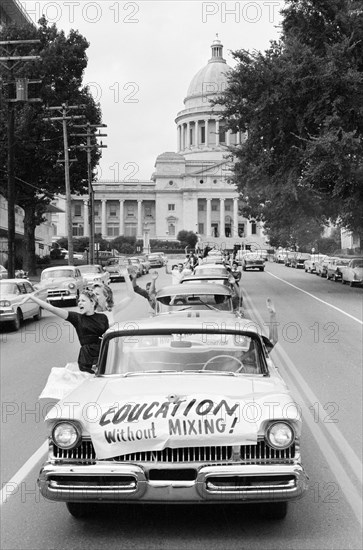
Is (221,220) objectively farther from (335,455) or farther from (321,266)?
(335,455)

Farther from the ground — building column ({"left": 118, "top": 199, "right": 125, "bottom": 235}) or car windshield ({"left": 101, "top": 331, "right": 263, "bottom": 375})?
building column ({"left": 118, "top": 199, "right": 125, "bottom": 235})

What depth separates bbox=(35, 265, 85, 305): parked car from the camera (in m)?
30.0

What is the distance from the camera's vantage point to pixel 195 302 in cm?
1423

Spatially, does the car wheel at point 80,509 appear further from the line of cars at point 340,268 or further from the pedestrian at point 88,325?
the line of cars at point 340,268

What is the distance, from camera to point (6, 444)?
840 centimetres

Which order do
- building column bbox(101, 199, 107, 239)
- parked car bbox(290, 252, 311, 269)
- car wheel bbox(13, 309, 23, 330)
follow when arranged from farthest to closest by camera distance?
1. building column bbox(101, 199, 107, 239)
2. parked car bbox(290, 252, 311, 269)
3. car wheel bbox(13, 309, 23, 330)

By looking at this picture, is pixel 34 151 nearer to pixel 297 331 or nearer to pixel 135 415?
pixel 297 331

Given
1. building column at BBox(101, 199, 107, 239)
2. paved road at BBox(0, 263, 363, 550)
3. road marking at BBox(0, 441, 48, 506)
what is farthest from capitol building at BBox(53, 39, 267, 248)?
road marking at BBox(0, 441, 48, 506)

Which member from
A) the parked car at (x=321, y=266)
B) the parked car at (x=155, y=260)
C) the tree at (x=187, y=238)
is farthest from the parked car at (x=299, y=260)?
the tree at (x=187, y=238)

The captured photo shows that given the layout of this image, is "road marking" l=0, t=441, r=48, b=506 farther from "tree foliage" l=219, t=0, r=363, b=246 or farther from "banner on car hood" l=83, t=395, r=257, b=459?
"tree foliage" l=219, t=0, r=363, b=246

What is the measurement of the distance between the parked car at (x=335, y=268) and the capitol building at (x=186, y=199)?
104519 millimetres

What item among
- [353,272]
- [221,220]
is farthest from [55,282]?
[221,220]

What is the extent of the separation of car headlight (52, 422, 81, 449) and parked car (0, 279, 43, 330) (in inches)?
591

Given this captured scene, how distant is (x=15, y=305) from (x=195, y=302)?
27.4 ft
